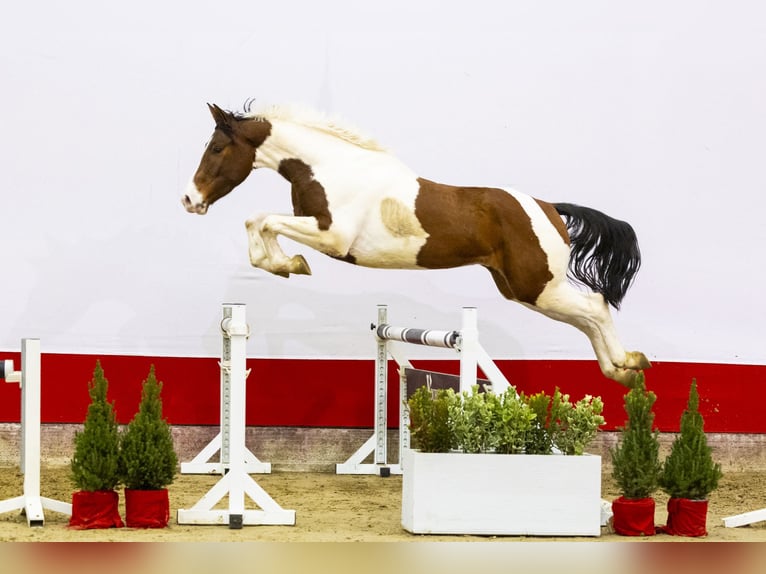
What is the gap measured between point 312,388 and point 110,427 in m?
1.93

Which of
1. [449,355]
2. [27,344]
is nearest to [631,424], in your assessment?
[449,355]

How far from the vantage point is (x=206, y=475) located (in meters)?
5.54

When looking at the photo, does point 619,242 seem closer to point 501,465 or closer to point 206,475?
point 501,465

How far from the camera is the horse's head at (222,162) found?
455 cm

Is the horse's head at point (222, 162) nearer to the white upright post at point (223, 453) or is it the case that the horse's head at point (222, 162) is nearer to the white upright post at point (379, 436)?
the white upright post at point (223, 453)

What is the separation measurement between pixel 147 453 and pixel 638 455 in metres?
1.76

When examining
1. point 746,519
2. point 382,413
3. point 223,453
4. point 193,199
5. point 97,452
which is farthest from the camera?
point 382,413

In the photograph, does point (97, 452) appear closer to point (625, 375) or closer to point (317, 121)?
point (317, 121)

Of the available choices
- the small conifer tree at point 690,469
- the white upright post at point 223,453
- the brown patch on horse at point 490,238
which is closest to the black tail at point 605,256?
the brown patch on horse at point 490,238

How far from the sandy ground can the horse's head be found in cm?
127

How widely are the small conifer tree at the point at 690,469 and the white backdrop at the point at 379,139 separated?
176 cm

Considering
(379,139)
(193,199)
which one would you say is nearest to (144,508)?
(193,199)

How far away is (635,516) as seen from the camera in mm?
4074

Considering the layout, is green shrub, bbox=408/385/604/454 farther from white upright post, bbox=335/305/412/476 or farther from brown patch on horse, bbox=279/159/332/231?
white upright post, bbox=335/305/412/476
